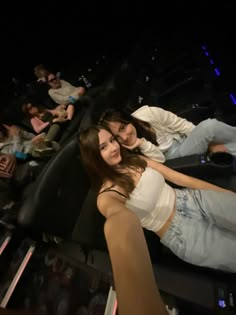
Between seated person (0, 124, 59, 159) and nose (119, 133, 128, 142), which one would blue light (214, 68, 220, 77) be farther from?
seated person (0, 124, 59, 159)

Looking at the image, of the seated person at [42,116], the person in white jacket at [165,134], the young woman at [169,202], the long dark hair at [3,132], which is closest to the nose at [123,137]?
the person in white jacket at [165,134]

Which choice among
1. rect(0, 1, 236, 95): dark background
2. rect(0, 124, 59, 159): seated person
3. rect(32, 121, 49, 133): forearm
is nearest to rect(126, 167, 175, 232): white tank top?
rect(0, 124, 59, 159): seated person

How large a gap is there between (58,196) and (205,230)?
0.68m

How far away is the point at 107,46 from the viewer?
3.24 metres

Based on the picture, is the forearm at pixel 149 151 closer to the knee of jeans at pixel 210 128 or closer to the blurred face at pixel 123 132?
the blurred face at pixel 123 132

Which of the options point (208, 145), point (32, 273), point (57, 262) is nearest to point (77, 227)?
point (57, 262)

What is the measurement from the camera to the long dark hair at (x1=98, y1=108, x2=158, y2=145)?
129 centimetres

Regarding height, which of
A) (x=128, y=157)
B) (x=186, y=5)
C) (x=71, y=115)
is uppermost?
(x=186, y=5)

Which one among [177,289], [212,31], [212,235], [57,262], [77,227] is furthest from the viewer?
[212,31]

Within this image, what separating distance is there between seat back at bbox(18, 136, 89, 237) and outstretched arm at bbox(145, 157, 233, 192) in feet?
1.30

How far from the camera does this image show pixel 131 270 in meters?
0.50

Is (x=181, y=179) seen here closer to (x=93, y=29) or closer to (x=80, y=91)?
(x=80, y=91)

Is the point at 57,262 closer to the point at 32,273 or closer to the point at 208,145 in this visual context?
the point at 32,273

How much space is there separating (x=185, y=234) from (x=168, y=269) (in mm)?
154
